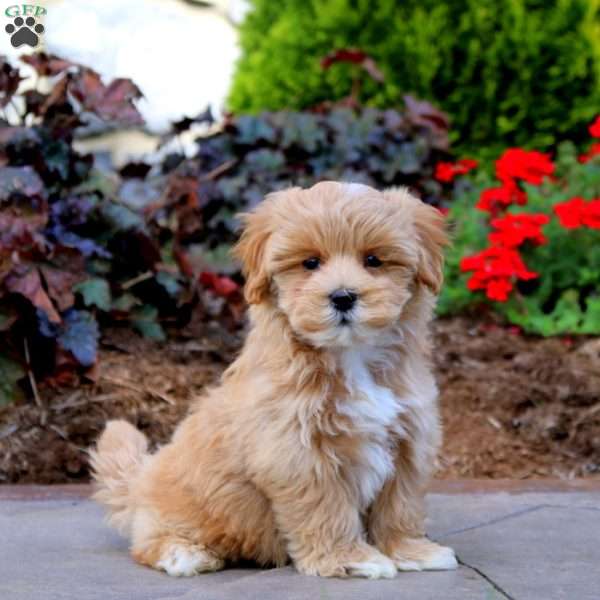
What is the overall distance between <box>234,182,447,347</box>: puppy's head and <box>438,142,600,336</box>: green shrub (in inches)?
131

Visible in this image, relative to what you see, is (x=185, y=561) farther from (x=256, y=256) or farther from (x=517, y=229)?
(x=517, y=229)

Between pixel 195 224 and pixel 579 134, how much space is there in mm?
3943

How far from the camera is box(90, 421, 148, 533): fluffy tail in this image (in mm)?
4559

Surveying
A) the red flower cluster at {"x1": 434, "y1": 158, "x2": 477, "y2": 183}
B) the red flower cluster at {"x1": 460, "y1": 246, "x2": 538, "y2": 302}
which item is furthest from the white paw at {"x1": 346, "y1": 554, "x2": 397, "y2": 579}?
the red flower cluster at {"x1": 434, "y1": 158, "x2": 477, "y2": 183}

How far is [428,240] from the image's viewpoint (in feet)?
13.2

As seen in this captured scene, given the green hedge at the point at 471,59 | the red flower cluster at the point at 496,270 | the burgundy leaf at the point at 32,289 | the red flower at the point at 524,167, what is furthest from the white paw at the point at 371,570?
the green hedge at the point at 471,59

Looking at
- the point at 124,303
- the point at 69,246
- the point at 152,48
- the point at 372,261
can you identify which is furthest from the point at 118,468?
the point at 152,48

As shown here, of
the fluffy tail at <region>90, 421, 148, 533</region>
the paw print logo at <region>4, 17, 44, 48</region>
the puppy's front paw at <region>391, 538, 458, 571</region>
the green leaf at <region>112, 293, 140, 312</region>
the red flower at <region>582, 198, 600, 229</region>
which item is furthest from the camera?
the red flower at <region>582, 198, 600, 229</region>

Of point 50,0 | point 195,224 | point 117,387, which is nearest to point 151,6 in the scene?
point 50,0

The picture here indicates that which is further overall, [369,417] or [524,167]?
[524,167]

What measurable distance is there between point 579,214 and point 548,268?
23.3 inches

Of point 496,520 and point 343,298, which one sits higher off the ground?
point 343,298

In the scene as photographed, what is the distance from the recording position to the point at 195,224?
7.20 metres

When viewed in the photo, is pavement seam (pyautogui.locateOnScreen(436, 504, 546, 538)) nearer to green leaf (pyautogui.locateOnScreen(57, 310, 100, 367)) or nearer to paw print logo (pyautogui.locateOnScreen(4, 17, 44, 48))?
green leaf (pyautogui.locateOnScreen(57, 310, 100, 367))
